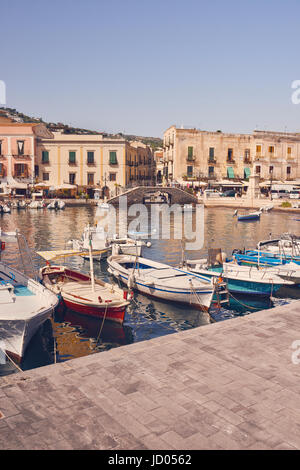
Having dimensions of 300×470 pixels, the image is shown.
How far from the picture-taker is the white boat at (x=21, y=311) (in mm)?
11680

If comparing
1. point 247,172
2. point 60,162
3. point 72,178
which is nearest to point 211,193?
point 247,172

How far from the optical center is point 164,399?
7.36m

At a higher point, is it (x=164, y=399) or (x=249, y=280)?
(x=164, y=399)

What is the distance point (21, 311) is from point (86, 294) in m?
3.37

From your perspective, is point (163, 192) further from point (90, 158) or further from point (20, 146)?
point (20, 146)

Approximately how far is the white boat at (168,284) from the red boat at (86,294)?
6.74 feet

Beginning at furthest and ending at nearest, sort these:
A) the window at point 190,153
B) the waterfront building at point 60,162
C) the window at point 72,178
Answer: the window at point 190,153, the window at point 72,178, the waterfront building at point 60,162

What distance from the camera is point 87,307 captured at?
14828 mm

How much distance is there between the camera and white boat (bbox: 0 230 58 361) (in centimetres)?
1168

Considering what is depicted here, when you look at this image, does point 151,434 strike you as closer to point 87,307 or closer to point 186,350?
point 186,350

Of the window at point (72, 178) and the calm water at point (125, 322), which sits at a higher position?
the window at point (72, 178)

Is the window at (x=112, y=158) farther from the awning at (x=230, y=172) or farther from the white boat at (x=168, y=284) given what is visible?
the white boat at (x=168, y=284)

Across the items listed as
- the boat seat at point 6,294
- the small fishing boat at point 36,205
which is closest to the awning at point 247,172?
the small fishing boat at point 36,205
